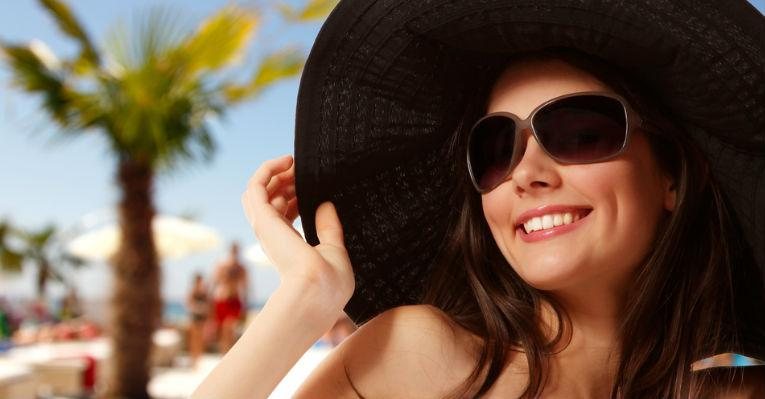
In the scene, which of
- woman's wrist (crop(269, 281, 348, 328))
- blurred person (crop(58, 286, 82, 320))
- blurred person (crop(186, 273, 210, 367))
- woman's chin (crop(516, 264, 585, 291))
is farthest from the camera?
blurred person (crop(58, 286, 82, 320))

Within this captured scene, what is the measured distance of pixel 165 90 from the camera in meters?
7.80

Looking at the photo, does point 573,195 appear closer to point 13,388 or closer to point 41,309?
point 13,388

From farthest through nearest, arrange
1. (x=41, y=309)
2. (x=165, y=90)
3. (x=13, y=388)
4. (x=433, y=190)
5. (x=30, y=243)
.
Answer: (x=30, y=243) < (x=41, y=309) < (x=165, y=90) < (x=13, y=388) < (x=433, y=190)

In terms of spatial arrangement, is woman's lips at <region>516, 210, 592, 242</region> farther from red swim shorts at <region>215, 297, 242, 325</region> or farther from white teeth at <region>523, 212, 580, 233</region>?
red swim shorts at <region>215, 297, 242, 325</region>

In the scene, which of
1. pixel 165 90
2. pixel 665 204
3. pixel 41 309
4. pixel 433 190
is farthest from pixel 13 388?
pixel 41 309

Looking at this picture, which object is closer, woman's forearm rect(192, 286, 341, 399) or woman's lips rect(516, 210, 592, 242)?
woman's forearm rect(192, 286, 341, 399)

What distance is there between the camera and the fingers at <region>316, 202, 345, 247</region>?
4.45 ft

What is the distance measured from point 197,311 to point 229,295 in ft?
5.07

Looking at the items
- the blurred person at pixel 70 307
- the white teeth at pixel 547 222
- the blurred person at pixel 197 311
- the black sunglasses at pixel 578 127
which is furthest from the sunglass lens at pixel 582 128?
the blurred person at pixel 70 307

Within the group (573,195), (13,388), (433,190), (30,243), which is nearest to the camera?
(573,195)

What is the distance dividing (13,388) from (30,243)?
27648mm

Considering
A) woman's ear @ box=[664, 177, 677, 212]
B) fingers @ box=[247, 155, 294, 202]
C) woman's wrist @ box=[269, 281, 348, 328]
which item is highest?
fingers @ box=[247, 155, 294, 202]

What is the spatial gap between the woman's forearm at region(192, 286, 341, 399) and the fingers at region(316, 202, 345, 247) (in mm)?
172

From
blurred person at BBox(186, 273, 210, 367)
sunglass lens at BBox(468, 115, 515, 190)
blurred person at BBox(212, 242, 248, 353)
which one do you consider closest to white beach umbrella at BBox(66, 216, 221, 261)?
blurred person at BBox(186, 273, 210, 367)
